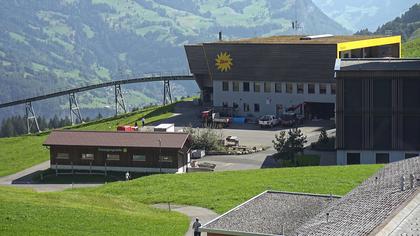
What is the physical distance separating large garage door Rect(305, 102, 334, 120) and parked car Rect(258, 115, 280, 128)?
4701mm

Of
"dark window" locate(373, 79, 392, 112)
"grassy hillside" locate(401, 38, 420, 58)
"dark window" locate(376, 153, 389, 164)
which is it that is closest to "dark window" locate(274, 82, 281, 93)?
"dark window" locate(373, 79, 392, 112)

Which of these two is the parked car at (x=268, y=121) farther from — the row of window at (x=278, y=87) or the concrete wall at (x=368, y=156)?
the concrete wall at (x=368, y=156)

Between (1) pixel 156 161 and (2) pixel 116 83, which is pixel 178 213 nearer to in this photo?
(1) pixel 156 161

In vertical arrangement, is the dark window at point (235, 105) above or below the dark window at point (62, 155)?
above

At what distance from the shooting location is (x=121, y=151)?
2758 inches

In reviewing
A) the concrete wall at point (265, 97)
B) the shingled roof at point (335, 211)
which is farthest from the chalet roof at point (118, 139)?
the shingled roof at point (335, 211)

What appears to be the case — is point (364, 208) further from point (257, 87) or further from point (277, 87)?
point (257, 87)

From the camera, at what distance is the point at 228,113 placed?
92.7 metres

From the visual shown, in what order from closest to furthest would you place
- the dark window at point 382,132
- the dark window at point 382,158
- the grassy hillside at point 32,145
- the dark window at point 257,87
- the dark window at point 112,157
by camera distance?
the dark window at point 382,132 < the dark window at point 382,158 < the dark window at point 112,157 < the grassy hillside at point 32,145 < the dark window at point 257,87

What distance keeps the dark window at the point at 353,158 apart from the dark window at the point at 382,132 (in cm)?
157

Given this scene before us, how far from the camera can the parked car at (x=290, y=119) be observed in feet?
282

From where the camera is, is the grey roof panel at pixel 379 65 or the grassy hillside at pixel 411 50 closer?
the grey roof panel at pixel 379 65

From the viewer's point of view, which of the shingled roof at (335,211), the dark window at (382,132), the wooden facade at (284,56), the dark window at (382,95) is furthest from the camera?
the wooden facade at (284,56)

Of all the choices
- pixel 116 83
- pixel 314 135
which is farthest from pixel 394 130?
pixel 116 83
